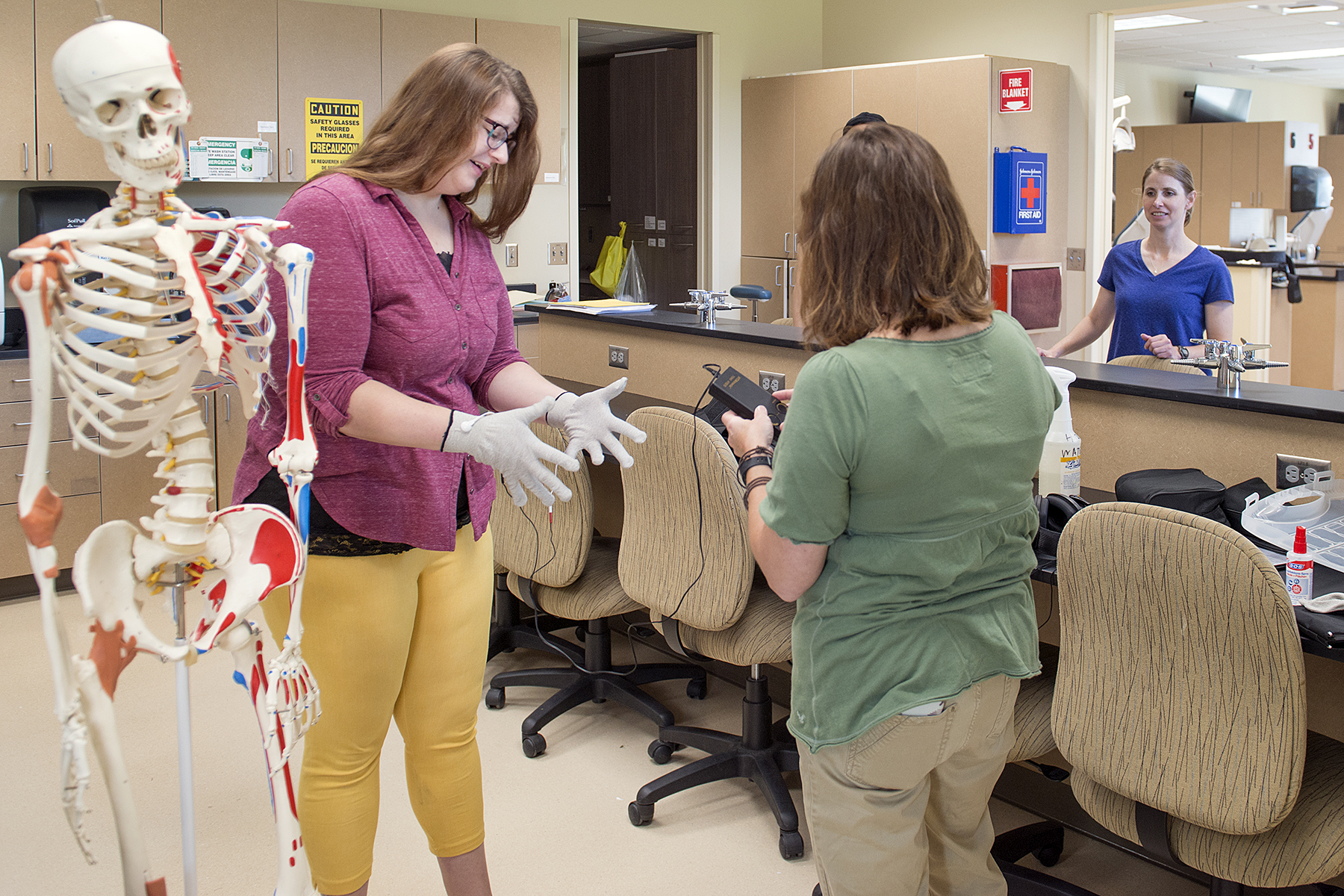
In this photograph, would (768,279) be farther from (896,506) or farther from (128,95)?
(128,95)

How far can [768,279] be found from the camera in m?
5.95

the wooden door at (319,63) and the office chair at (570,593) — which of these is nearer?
the office chair at (570,593)

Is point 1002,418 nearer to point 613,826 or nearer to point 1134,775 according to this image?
point 1134,775

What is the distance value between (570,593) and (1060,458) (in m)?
1.22

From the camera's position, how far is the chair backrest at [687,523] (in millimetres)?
2324

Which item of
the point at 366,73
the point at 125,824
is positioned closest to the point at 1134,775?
the point at 125,824

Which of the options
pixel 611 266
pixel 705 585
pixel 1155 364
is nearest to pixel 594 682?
pixel 705 585

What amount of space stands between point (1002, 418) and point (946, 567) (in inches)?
7.3

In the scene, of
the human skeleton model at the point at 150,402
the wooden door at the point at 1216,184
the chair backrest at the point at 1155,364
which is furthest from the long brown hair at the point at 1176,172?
the wooden door at the point at 1216,184

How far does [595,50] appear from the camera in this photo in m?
7.15

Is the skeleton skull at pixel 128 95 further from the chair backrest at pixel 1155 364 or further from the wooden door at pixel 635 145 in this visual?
the wooden door at pixel 635 145

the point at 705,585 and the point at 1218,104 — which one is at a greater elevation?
the point at 1218,104

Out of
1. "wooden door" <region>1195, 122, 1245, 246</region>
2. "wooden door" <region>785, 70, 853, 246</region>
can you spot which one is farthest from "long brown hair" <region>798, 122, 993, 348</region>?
"wooden door" <region>1195, 122, 1245, 246</region>

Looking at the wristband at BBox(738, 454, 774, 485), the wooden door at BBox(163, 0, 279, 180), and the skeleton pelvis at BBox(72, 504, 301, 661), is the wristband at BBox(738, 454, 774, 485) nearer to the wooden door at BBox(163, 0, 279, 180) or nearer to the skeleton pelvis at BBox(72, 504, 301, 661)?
the skeleton pelvis at BBox(72, 504, 301, 661)
